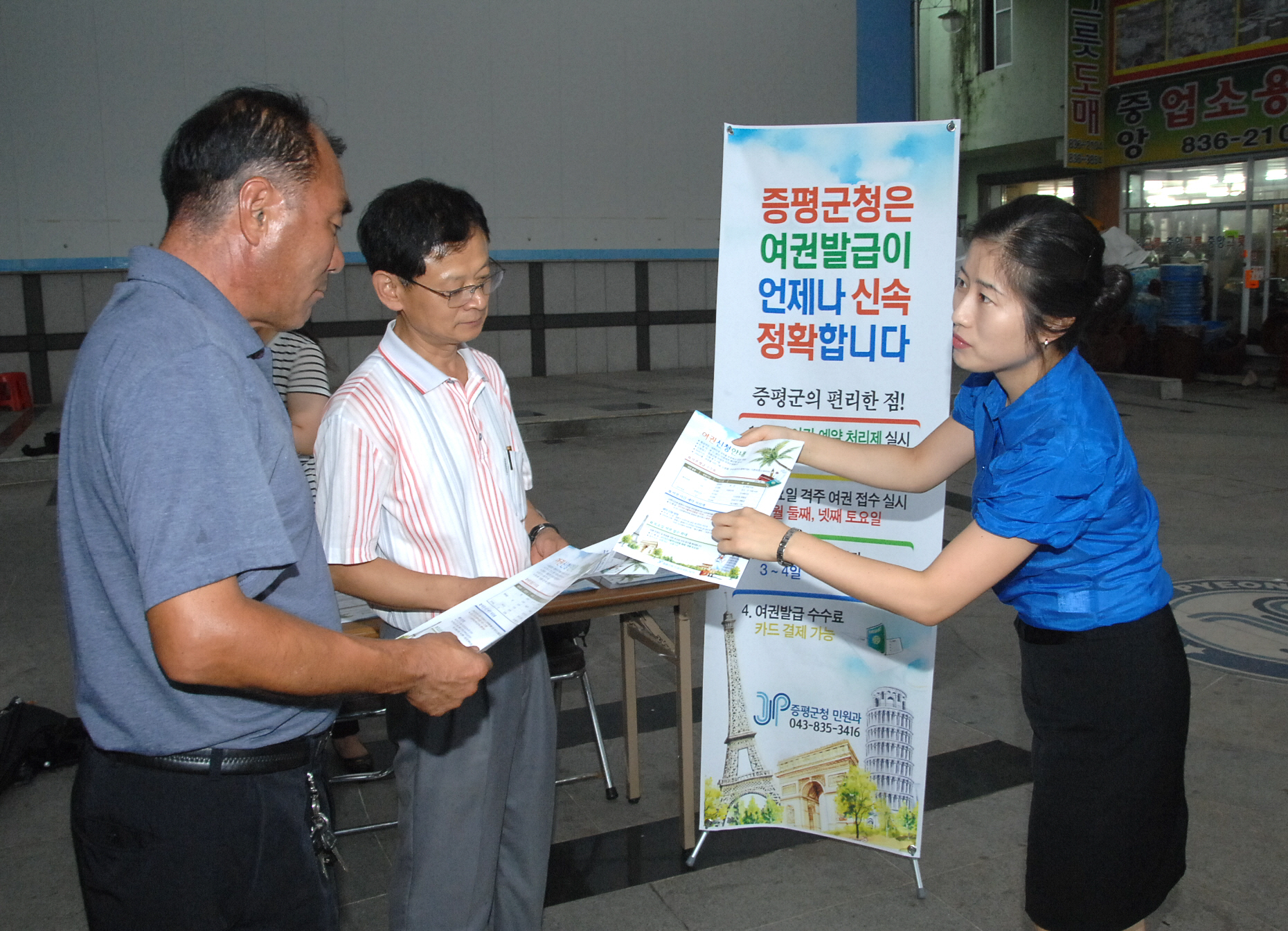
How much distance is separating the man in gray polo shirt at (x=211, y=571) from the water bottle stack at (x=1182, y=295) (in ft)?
44.4

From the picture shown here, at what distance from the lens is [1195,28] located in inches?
482

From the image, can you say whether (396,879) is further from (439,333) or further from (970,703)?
(970,703)

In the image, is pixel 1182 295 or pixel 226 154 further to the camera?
pixel 1182 295

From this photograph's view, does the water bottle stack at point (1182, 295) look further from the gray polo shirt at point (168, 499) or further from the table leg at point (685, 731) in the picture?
the gray polo shirt at point (168, 499)

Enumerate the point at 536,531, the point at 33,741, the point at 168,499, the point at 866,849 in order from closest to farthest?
the point at 168,499
the point at 536,531
the point at 866,849
the point at 33,741

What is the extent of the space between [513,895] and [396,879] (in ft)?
0.94

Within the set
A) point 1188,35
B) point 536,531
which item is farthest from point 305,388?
point 1188,35

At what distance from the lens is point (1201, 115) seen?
12.9 metres

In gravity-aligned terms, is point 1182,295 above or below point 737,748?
above

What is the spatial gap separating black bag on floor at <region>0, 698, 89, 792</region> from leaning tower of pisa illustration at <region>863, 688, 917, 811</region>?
8.10 ft

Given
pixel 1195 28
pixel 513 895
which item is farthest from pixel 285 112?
pixel 1195 28

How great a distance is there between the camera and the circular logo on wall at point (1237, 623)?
13.5 ft

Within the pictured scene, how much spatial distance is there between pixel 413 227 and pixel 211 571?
3.01ft

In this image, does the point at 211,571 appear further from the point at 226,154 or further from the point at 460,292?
the point at 460,292
